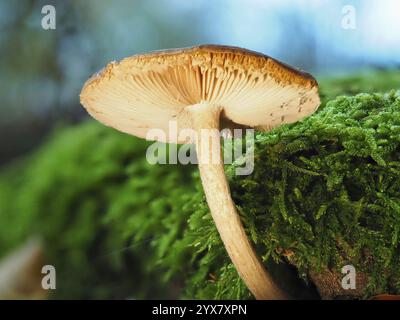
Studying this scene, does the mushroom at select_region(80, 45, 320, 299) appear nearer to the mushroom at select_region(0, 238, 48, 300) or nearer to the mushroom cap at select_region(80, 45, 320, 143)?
the mushroom cap at select_region(80, 45, 320, 143)

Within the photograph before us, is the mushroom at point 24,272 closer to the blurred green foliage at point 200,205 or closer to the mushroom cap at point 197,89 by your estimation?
the blurred green foliage at point 200,205

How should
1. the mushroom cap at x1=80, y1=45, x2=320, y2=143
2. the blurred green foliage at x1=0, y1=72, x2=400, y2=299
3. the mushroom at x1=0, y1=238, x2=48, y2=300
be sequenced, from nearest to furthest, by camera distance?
the mushroom cap at x1=80, y1=45, x2=320, y2=143, the blurred green foliage at x1=0, y1=72, x2=400, y2=299, the mushroom at x1=0, y1=238, x2=48, y2=300

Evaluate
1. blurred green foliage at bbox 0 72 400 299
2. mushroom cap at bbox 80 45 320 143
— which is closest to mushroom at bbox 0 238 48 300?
blurred green foliage at bbox 0 72 400 299

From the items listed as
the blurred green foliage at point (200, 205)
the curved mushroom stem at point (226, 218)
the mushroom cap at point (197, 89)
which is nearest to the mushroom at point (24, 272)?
the blurred green foliage at point (200, 205)

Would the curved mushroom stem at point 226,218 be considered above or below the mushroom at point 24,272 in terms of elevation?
above

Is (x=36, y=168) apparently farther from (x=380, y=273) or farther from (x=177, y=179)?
(x=380, y=273)

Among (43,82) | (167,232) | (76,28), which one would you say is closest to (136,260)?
(167,232)

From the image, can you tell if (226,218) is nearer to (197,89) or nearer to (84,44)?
(197,89)
